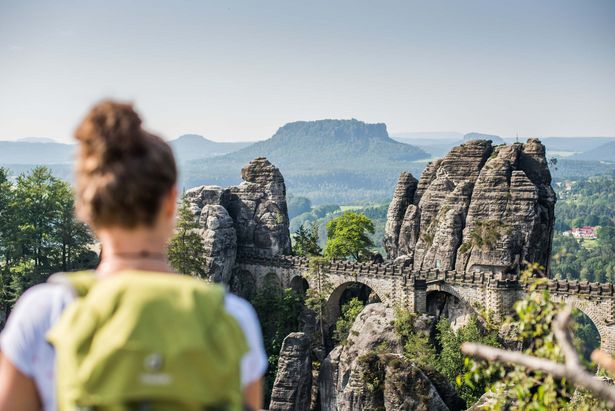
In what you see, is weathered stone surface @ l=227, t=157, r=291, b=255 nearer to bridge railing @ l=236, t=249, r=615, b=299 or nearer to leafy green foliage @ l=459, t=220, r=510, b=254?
bridge railing @ l=236, t=249, r=615, b=299

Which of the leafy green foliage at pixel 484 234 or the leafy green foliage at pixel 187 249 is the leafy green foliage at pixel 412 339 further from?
the leafy green foliage at pixel 187 249

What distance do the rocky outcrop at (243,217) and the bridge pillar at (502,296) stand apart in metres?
14.4

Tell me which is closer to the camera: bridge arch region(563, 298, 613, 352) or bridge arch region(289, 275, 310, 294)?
bridge arch region(563, 298, 613, 352)

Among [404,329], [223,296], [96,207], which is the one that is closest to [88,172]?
[96,207]

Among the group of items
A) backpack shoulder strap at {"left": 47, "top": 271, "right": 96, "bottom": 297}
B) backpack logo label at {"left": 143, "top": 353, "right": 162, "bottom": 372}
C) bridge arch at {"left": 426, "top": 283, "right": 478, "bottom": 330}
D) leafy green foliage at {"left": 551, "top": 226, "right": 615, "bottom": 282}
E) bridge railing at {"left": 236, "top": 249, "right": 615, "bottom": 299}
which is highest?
backpack shoulder strap at {"left": 47, "top": 271, "right": 96, "bottom": 297}

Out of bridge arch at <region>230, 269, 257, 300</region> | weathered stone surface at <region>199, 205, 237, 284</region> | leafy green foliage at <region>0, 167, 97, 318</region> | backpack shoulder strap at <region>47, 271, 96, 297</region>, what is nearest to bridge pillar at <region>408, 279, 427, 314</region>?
bridge arch at <region>230, 269, 257, 300</region>

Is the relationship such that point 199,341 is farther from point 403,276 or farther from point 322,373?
point 403,276

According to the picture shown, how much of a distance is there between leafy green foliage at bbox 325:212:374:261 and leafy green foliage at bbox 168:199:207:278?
10.8 meters

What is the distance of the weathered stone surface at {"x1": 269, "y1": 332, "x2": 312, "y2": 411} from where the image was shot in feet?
98.5

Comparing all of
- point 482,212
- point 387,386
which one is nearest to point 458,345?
point 482,212

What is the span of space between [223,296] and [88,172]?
70 cm

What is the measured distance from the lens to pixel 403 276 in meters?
41.9

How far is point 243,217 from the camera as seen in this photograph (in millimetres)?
48500

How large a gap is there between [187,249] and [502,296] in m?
16.9
